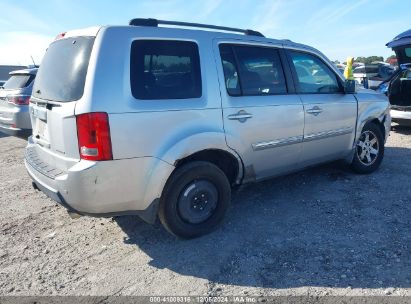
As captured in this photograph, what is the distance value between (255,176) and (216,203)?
0.60m

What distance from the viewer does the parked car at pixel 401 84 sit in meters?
8.04

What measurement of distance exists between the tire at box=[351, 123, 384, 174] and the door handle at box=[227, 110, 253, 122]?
2304 millimetres

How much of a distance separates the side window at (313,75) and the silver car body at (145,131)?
28cm

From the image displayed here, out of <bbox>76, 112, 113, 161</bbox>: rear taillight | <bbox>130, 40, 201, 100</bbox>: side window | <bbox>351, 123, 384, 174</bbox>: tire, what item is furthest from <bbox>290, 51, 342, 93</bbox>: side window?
<bbox>76, 112, 113, 161</bbox>: rear taillight

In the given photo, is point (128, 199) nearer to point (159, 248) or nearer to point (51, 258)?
point (159, 248)

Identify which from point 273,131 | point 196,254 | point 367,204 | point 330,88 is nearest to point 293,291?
point 196,254

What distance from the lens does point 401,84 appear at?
906cm

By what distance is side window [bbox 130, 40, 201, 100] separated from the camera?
3.12 metres

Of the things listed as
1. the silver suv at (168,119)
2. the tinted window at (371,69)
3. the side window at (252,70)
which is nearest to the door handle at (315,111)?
the silver suv at (168,119)

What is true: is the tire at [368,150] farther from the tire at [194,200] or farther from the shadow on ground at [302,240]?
the tire at [194,200]

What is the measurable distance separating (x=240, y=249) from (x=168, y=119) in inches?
53.9

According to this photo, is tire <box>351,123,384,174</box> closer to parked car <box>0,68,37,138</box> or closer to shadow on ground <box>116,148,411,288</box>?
shadow on ground <box>116,148,411,288</box>

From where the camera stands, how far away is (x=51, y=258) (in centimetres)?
342

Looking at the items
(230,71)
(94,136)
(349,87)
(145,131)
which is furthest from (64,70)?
(349,87)
